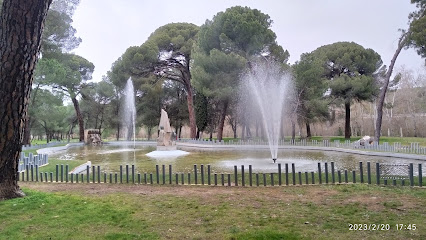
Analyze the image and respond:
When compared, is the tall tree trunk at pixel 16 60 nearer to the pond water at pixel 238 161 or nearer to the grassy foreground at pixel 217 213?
the grassy foreground at pixel 217 213

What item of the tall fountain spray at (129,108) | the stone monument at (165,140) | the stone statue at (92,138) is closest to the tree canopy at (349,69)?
the stone monument at (165,140)

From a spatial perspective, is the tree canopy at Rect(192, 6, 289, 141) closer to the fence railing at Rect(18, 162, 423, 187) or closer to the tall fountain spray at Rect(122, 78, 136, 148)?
the tall fountain spray at Rect(122, 78, 136, 148)

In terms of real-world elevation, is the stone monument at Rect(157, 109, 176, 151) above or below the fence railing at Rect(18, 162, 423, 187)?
above

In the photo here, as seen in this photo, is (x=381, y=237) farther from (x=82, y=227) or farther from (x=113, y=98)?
(x=113, y=98)

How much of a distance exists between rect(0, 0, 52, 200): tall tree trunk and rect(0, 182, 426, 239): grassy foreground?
43.0 inches

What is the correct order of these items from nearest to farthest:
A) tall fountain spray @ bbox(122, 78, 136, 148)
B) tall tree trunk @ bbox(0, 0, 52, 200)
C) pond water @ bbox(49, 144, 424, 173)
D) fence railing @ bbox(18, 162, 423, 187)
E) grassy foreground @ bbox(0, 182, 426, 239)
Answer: grassy foreground @ bbox(0, 182, 426, 239), tall tree trunk @ bbox(0, 0, 52, 200), fence railing @ bbox(18, 162, 423, 187), pond water @ bbox(49, 144, 424, 173), tall fountain spray @ bbox(122, 78, 136, 148)

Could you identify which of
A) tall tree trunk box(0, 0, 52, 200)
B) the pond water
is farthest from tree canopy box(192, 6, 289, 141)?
tall tree trunk box(0, 0, 52, 200)

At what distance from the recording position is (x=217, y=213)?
15.2ft

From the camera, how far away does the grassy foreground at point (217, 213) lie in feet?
12.2

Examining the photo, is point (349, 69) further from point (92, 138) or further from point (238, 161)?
point (92, 138)

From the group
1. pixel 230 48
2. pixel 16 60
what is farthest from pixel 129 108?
pixel 16 60

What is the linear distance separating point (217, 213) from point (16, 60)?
365 centimetres

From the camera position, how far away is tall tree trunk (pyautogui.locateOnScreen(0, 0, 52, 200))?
4.66m

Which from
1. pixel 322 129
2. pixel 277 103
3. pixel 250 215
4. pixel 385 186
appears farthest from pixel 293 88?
pixel 250 215
